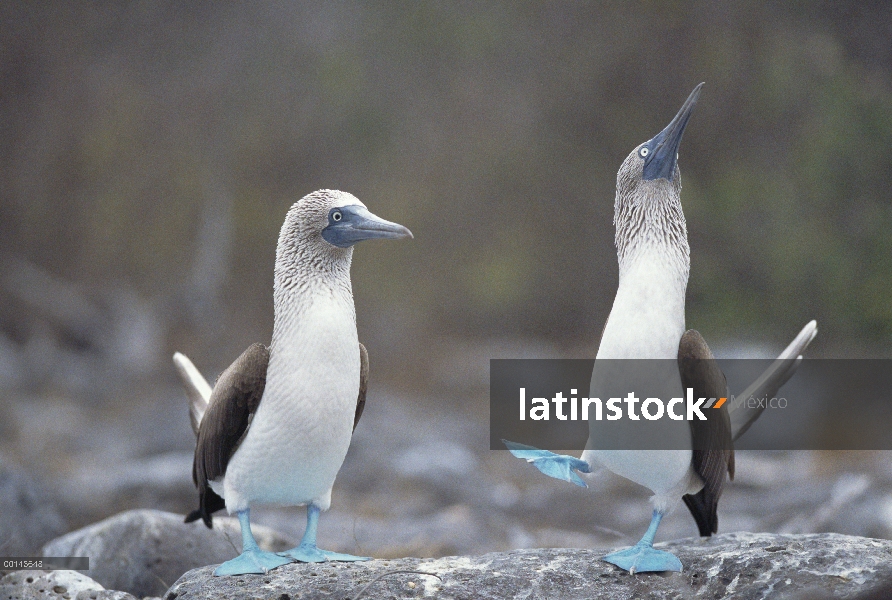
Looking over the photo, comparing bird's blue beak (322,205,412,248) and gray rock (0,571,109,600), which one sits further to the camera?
gray rock (0,571,109,600)

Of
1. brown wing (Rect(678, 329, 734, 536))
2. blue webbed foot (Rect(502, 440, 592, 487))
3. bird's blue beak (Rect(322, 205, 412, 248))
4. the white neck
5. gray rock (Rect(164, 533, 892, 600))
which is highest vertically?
bird's blue beak (Rect(322, 205, 412, 248))

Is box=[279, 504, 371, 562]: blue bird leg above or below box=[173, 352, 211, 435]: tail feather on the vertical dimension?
below

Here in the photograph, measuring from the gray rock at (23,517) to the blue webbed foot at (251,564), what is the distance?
6.67 ft

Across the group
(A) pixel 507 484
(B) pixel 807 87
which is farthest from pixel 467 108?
(A) pixel 507 484

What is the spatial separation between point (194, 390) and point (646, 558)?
1.60 metres

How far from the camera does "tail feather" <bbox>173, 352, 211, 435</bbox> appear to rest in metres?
3.04

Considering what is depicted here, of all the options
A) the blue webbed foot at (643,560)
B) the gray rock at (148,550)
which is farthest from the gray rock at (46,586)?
the blue webbed foot at (643,560)

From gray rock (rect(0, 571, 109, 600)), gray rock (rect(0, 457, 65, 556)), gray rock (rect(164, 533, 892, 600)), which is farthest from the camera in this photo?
gray rock (rect(0, 457, 65, 556))

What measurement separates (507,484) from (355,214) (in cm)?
354

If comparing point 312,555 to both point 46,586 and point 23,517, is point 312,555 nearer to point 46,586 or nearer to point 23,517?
point 46,586

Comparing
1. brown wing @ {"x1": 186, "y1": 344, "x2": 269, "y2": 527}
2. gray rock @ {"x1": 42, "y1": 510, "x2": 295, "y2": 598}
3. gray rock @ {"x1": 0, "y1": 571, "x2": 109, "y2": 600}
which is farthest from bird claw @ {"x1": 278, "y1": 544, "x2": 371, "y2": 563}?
gray rock @ {"x1": 42, "y1": 510, "x2": 295, "y2": 598}

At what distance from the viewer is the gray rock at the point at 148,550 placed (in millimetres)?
3451

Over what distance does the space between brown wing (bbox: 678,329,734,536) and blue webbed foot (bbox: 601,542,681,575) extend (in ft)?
0.88

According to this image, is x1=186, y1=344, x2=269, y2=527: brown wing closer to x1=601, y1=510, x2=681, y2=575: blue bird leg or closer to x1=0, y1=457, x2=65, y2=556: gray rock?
x1=601, y1=510, x2=681, y2=575: blue bird leg
